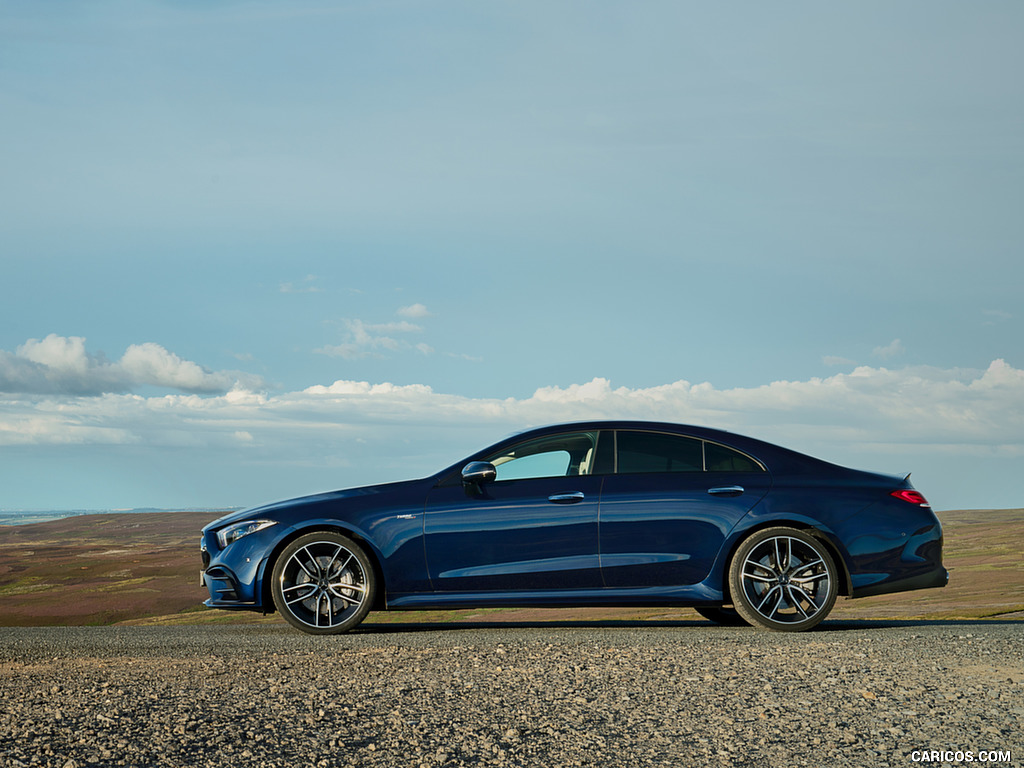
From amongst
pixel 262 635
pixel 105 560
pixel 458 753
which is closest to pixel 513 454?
pixel 262 635

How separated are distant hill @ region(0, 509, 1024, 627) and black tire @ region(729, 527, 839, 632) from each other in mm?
8450

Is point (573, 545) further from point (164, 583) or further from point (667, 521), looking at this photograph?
point (164, 583)

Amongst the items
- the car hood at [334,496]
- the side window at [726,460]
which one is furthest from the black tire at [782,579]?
the car hood at [334,496]

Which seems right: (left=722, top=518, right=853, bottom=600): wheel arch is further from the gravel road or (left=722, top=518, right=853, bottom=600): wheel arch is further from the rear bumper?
the gravel road

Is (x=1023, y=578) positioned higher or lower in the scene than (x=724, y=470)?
lower

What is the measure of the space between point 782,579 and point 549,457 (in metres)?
2.00

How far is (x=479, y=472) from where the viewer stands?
21.8 feet

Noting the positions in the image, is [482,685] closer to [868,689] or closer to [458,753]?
[458,753]

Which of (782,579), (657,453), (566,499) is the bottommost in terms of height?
(782,579)

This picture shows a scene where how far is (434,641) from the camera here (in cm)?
637

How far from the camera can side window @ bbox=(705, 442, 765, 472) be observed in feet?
23.2

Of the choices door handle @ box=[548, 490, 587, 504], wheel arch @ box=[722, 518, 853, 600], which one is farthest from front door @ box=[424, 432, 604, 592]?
wheel arch @ box=[722, 518, 853, 600]

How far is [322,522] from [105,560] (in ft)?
338

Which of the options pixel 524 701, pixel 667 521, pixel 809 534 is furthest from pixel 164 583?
pixel 524 701
